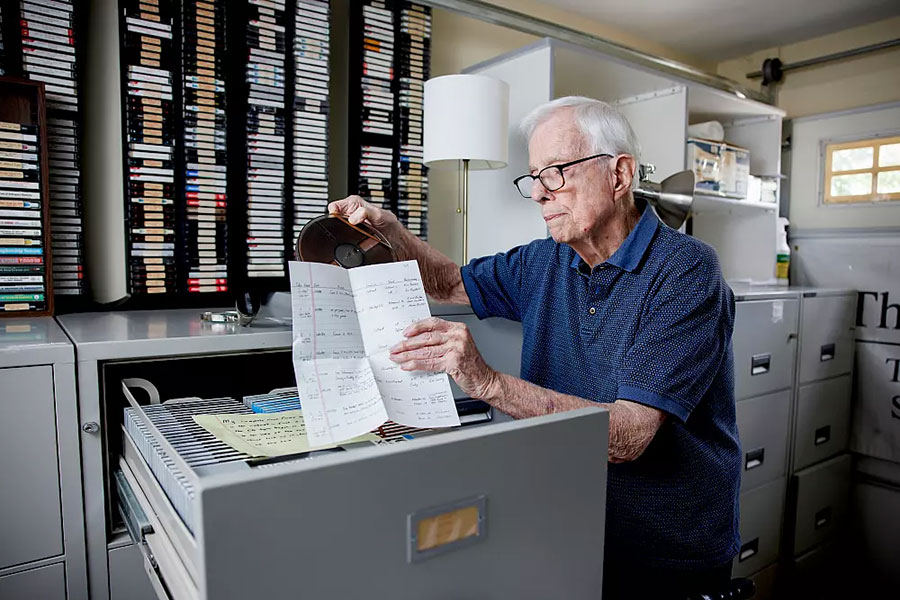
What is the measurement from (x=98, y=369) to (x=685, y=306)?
94 cm

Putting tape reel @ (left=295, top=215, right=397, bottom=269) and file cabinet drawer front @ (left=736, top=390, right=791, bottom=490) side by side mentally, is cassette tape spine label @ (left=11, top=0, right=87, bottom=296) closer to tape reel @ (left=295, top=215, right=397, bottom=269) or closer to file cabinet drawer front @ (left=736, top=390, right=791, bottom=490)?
tape reel @ (left=295, top=215, right=397, bottom=269)

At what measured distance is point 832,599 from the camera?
2.32 meters

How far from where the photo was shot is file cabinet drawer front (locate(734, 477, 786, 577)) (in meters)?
2.05

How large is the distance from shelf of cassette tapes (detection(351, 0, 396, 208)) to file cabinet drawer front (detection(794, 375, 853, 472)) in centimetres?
174

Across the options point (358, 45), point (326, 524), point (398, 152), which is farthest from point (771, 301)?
point (326, 524)

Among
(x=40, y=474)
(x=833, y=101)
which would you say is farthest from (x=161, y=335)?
(x=833, y=101)

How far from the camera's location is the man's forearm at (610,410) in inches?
36.7

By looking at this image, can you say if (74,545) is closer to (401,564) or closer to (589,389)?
(401,564)

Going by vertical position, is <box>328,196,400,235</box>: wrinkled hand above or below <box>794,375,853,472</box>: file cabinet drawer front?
above

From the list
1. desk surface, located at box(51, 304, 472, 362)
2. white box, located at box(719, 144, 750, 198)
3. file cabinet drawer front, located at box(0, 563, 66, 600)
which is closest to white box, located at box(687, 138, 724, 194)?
white box, located at box(719, 144, 750, 198)

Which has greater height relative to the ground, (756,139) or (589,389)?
(756,139)

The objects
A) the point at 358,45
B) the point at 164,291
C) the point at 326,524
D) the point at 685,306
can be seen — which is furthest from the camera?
the point at 358,45

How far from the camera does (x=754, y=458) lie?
2.06m

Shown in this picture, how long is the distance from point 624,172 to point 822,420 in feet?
5.81
